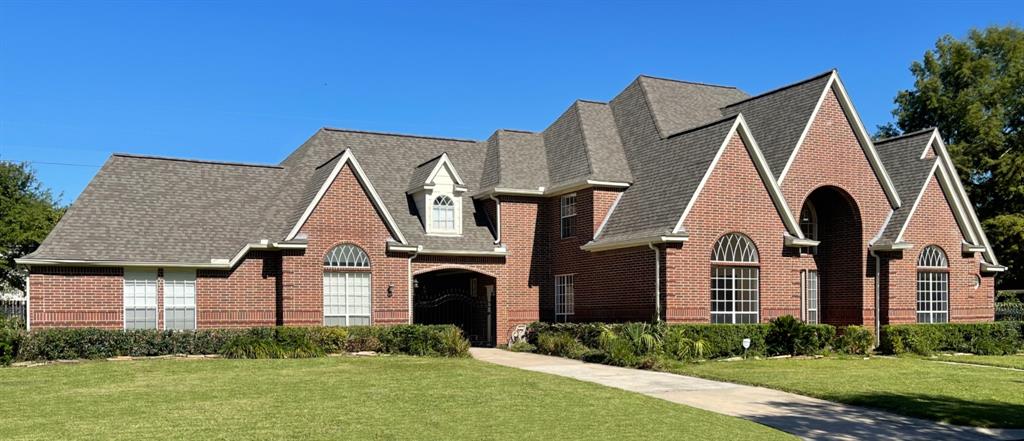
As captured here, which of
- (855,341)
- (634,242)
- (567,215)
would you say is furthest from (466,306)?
(855,341)

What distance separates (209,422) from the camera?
13.5 metres

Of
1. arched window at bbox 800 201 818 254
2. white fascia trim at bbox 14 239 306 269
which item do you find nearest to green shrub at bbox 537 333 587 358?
white fascia trim at bbox 14 239 306 269

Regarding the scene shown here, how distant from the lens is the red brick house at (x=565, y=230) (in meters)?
26.5

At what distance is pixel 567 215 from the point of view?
31.6 m

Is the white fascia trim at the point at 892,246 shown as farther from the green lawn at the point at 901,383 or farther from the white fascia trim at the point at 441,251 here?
the white fascia trim at the point at 441,251

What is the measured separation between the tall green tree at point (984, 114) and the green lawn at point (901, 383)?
26.0m

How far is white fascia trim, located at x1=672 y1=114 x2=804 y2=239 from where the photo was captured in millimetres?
26469

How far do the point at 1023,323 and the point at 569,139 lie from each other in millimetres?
16655

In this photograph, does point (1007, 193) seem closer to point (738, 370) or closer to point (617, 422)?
point (738, 370)

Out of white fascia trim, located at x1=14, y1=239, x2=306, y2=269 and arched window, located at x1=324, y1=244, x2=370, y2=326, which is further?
arched window, located at x1=324, y1=244, x2=370, y2=326

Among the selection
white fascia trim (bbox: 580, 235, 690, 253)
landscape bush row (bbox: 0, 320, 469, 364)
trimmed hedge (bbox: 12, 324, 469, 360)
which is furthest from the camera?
white fascia trim (bbox: 580, 235, 690, 253)

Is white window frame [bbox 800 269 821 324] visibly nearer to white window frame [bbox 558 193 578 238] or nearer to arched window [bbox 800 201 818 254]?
arched window [bbox 800 201 818 254]

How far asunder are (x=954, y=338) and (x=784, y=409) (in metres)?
16.0

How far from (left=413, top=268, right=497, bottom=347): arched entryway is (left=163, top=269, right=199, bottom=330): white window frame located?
7397mm
